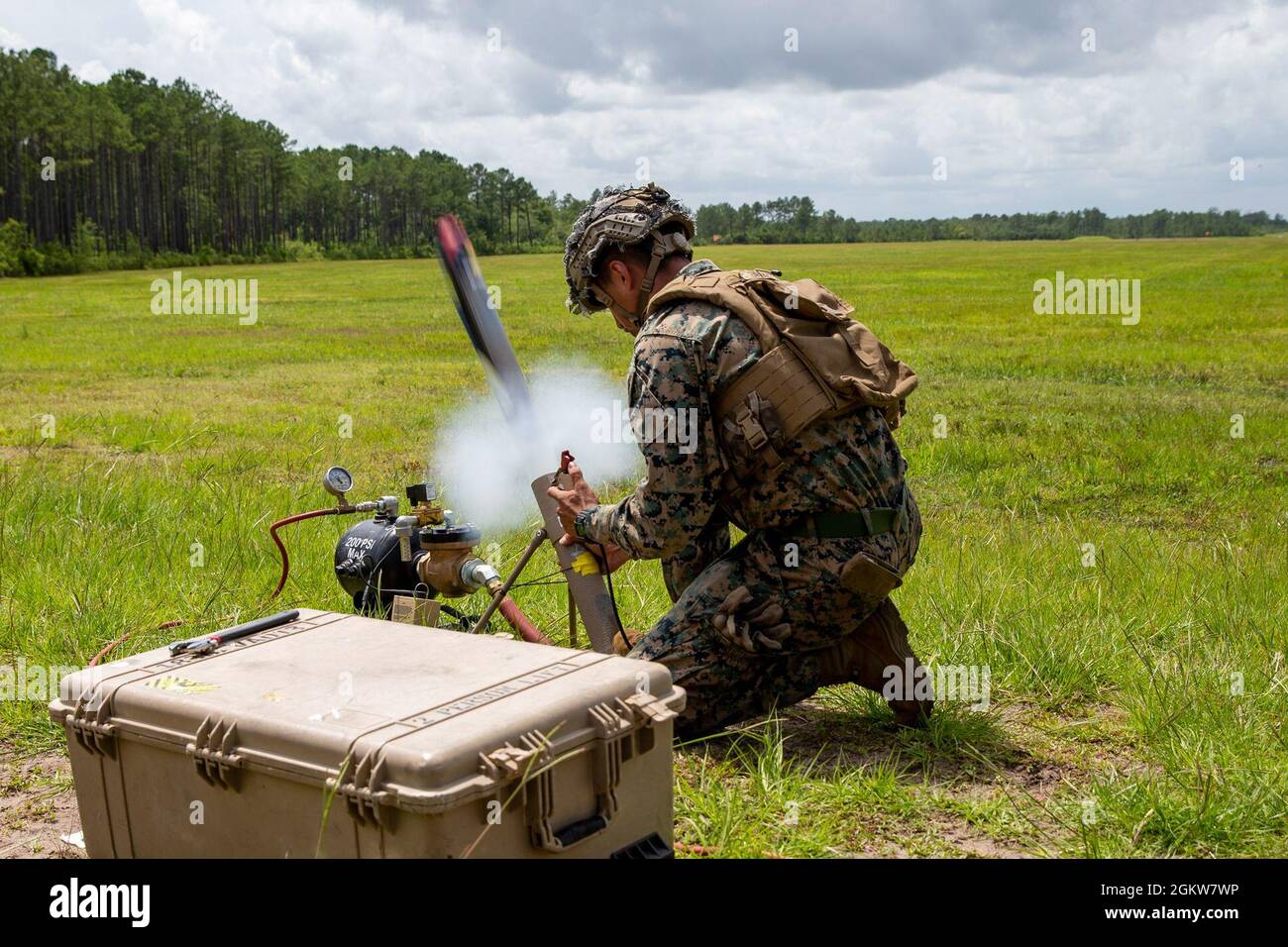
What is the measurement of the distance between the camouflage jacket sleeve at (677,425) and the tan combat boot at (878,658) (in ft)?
2.24

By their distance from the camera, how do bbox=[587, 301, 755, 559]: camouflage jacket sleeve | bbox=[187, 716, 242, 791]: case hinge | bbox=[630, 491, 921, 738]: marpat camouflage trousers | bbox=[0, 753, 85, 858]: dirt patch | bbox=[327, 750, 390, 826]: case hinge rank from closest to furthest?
bbox=[327, 750, 390, 826]: case hinge → bbox=[187, 716, 242, 791]: case hinge → bbox=[0, 753, 85, 858]: dirt patch → bbox=[587, 301, 755, 559]: camouflage jacket sleeve → bbox=[630, 491, 921, 738]: marpat camouflage trousers

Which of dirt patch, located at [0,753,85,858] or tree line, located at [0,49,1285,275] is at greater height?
tree line, located at [0,49,1285,275]

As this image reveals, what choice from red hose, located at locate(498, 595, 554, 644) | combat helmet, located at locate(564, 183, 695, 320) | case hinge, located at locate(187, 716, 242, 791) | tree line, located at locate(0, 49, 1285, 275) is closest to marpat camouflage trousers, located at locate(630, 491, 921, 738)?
red hose, located at locate(498, 595, 554, 644)

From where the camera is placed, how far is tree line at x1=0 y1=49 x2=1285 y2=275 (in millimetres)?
69812

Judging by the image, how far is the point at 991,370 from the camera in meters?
18.0

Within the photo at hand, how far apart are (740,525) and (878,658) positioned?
2.09ft

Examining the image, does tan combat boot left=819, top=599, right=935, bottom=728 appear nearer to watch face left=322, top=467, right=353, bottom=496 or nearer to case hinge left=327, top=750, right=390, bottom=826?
watch face left=322, top=467, right=353, bottom=496

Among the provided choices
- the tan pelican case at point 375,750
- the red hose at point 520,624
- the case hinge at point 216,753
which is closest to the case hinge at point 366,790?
the tan pelican case at point 375,750

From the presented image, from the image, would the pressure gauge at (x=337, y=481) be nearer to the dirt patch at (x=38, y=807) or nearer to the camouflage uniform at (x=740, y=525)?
the camouflage uniform at (x=740, y=525)

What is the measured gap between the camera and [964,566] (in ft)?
19.6

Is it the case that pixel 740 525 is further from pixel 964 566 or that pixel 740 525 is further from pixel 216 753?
pixel 964 566

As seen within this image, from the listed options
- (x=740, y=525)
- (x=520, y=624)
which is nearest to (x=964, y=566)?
(x=740, y=525)

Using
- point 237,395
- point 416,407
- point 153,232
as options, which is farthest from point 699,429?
point 153,232

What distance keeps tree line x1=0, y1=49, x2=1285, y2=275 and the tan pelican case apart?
59992 millimetres
